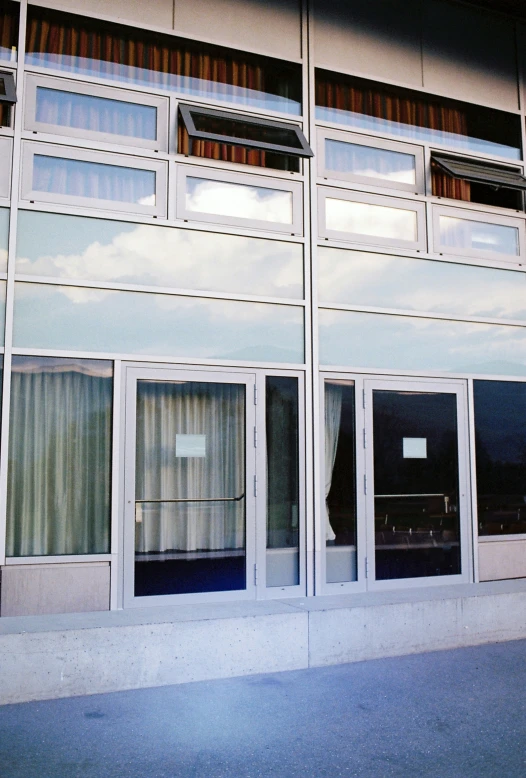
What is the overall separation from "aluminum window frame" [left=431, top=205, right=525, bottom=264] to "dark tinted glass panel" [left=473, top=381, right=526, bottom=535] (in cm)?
130

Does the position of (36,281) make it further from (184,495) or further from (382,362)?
(382,362)

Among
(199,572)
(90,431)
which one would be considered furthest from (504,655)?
(90,431)

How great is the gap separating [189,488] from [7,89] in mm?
3563

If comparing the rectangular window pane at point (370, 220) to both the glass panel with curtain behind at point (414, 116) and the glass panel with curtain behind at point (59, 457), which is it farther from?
the glass panel with curtain behind at point (59, 457)

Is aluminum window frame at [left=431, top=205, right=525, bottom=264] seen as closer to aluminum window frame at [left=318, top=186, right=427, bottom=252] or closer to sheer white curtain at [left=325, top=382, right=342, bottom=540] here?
aluminum window frame at [left=318, top=186, right=427, bottom=252]

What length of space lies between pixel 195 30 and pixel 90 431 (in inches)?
147

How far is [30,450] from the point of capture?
6.12 metres

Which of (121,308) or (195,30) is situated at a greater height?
(195,30)

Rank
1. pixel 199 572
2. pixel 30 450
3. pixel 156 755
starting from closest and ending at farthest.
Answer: pixel 156 755 → pixel 30 450 → pixel 199 572

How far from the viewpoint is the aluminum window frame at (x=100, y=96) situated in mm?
6379

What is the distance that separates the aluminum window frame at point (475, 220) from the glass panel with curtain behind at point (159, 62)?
1772 millimetres

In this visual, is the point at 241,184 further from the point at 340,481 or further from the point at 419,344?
the point at 340,481

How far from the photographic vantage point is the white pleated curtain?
254 inches

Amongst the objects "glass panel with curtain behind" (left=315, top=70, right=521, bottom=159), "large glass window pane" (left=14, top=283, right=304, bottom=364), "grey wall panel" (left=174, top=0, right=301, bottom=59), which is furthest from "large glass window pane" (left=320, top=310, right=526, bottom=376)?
"grey wall panel" (left=174, top=0, right=301, bottom=59)
